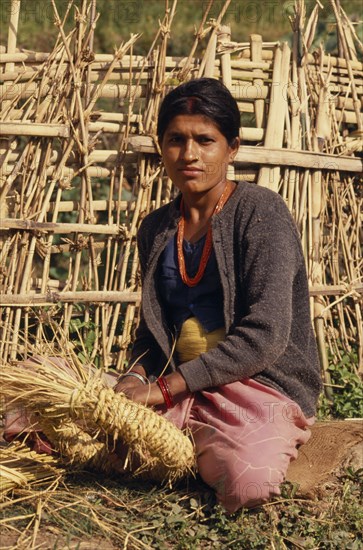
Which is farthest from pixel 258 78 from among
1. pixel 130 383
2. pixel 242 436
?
pixel 242 436

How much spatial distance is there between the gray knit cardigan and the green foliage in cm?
139

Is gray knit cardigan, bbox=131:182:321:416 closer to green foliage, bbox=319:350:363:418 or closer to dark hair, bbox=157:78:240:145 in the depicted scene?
dark hair, bbox=157:78:240:145

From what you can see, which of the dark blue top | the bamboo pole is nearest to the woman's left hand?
the dark blue top

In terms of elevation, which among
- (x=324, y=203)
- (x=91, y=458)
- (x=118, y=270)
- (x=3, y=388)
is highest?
(x=324, y=203)

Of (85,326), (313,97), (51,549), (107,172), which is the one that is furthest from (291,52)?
(51,549)

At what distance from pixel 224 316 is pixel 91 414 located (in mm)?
663

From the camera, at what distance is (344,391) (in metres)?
5.23

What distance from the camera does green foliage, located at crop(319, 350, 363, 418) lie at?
508 centimetres

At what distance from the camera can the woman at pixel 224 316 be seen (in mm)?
3402

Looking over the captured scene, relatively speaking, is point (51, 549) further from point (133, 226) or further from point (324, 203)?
point (324, 203)

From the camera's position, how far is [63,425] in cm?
340

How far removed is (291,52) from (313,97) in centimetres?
29

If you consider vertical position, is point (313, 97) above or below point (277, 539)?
above

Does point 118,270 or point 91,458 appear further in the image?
point 118,270
